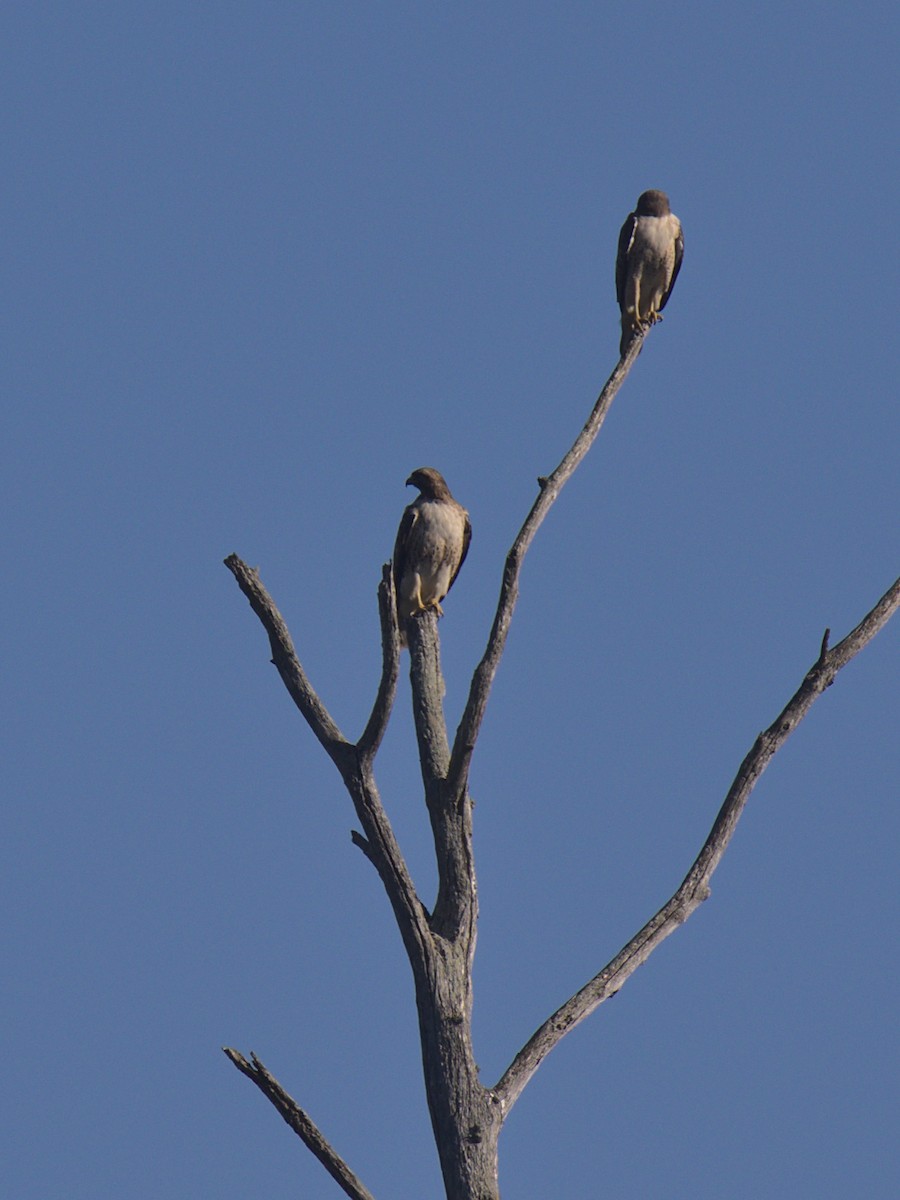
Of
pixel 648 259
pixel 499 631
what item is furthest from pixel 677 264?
pixel 499 631

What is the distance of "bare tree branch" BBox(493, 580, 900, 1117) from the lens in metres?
6.83

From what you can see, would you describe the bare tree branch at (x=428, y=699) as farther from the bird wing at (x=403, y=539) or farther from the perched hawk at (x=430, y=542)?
the bird wing at (x=403, y=539)

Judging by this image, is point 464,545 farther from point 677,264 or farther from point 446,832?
point 446,832

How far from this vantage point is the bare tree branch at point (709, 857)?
22.4ft

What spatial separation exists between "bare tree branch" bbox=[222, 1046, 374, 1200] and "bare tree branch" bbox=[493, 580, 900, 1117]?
81cm

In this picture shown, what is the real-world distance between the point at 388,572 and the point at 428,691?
105 centimetres

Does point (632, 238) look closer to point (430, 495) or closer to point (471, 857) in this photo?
point (430, 495)

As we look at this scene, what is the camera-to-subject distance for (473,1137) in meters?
6.55

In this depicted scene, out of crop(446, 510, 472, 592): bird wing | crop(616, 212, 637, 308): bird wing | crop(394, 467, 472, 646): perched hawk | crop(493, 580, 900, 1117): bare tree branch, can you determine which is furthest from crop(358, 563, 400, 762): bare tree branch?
crop(616, 212, 637, 308): bird wing

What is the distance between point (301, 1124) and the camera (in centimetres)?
634

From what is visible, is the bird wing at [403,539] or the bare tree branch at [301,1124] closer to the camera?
the bare tree branch at [301,1124]

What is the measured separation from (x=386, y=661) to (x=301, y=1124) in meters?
1.81

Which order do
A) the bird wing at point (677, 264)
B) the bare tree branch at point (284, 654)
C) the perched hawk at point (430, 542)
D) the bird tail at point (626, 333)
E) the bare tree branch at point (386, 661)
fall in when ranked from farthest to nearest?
1. the bird wing at point (677, 264)
2. the perched hawk at point (430, 542)
3. the bird tail at point (626, 333)
4. the bare tree branch at point (284, 654)
5. the bare tree branch at point (386, 661)

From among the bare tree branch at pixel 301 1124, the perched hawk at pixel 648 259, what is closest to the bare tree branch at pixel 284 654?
the bare tree branch at pixel 301 1124
